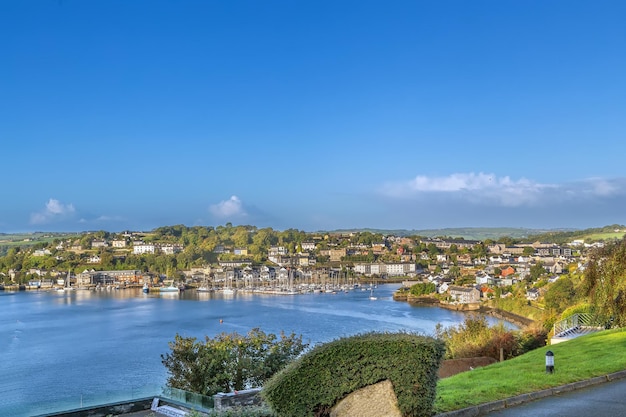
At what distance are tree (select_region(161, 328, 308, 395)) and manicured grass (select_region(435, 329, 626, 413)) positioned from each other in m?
3.24

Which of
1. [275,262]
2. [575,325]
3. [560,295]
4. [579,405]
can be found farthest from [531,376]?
[275,262]

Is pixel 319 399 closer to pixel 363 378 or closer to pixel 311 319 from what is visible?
pixel 363 378

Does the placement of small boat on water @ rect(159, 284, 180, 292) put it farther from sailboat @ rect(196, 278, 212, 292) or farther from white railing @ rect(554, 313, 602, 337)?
white railing @ rect(554, 313, 602, 337)

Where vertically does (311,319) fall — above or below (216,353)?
below

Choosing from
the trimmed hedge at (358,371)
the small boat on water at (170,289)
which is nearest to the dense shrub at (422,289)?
the small boat on water at (170,289)

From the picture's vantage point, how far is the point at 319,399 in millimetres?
4750

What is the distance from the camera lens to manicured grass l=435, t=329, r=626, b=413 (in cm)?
602

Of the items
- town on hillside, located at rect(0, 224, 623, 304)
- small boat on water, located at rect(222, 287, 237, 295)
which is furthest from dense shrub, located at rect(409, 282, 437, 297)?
small boat on water, located at rect(222, 287, 237, 295)

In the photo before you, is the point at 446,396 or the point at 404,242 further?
the point at 404,242

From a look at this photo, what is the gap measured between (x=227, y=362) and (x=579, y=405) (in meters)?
5.75

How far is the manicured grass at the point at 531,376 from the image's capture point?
602 centimetres

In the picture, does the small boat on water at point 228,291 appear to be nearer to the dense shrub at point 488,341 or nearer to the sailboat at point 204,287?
the sailboat at point 204,287

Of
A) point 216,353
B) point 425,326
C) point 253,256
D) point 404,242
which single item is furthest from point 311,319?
point 404,242

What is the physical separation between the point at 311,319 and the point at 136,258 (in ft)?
246
